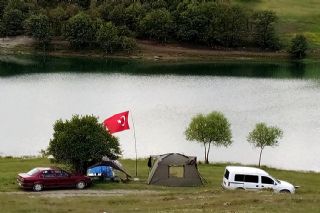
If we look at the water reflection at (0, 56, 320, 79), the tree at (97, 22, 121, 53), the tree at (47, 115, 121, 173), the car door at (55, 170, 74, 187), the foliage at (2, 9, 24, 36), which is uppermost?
the foliage at (2, 9, 24, 36)

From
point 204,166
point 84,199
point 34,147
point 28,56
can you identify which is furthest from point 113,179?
point 28,56

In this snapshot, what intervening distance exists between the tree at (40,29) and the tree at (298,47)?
233 feet

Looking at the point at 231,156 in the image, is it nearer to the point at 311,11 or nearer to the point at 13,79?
the point at 13,79

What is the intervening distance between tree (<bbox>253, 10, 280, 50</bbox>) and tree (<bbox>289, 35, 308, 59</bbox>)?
5369mm

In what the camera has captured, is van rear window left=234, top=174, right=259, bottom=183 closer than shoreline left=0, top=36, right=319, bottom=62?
Yes

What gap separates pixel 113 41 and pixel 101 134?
12049 cm

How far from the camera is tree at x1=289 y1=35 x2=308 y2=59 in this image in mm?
169375

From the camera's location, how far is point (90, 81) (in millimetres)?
120625

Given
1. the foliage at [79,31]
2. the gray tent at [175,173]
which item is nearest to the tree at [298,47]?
the foliage at [79,31]

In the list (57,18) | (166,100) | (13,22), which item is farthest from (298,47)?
(13,22)

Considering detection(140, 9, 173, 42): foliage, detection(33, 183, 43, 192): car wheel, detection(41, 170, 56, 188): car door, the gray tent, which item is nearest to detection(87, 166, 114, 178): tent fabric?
the gray tent

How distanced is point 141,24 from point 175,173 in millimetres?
131079

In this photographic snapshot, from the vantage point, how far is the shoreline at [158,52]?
16138 centimetres

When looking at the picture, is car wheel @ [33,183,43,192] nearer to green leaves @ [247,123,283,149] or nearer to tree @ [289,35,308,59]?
green leaves @ [247,123,283,149]
